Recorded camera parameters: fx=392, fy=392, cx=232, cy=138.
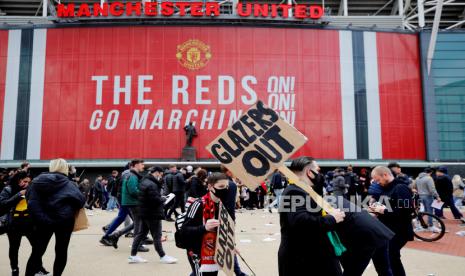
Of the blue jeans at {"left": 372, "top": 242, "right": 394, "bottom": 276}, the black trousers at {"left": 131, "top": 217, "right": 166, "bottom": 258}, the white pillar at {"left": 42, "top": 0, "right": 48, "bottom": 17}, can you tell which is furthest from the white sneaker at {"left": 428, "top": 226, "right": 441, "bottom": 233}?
the white pillar at {"left": 42, "top": 0, "right": 48, "bottom": 17}

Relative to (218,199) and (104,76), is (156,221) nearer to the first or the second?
(218,199)

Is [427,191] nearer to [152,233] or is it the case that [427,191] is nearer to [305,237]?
[152,233]

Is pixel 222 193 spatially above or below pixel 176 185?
above

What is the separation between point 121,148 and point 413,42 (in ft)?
70.7

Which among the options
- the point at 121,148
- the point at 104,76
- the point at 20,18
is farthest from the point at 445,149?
the point at 20,18

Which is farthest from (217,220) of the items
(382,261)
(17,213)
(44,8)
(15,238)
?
(44,8)

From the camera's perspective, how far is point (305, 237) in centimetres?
314

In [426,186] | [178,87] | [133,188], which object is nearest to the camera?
[133,188]

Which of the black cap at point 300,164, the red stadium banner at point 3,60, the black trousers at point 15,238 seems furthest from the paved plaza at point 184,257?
the red stadium banner at point 3,60

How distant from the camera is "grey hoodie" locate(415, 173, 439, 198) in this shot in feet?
36.5

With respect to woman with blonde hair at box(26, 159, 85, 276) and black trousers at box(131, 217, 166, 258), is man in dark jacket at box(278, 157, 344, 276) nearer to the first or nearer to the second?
woman with blonde hair at box(26, 159, 85, 276)

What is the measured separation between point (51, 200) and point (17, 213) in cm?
107

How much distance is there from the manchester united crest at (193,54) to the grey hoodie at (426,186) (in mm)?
17802

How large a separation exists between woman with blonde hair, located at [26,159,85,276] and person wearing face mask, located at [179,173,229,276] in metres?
2.04
